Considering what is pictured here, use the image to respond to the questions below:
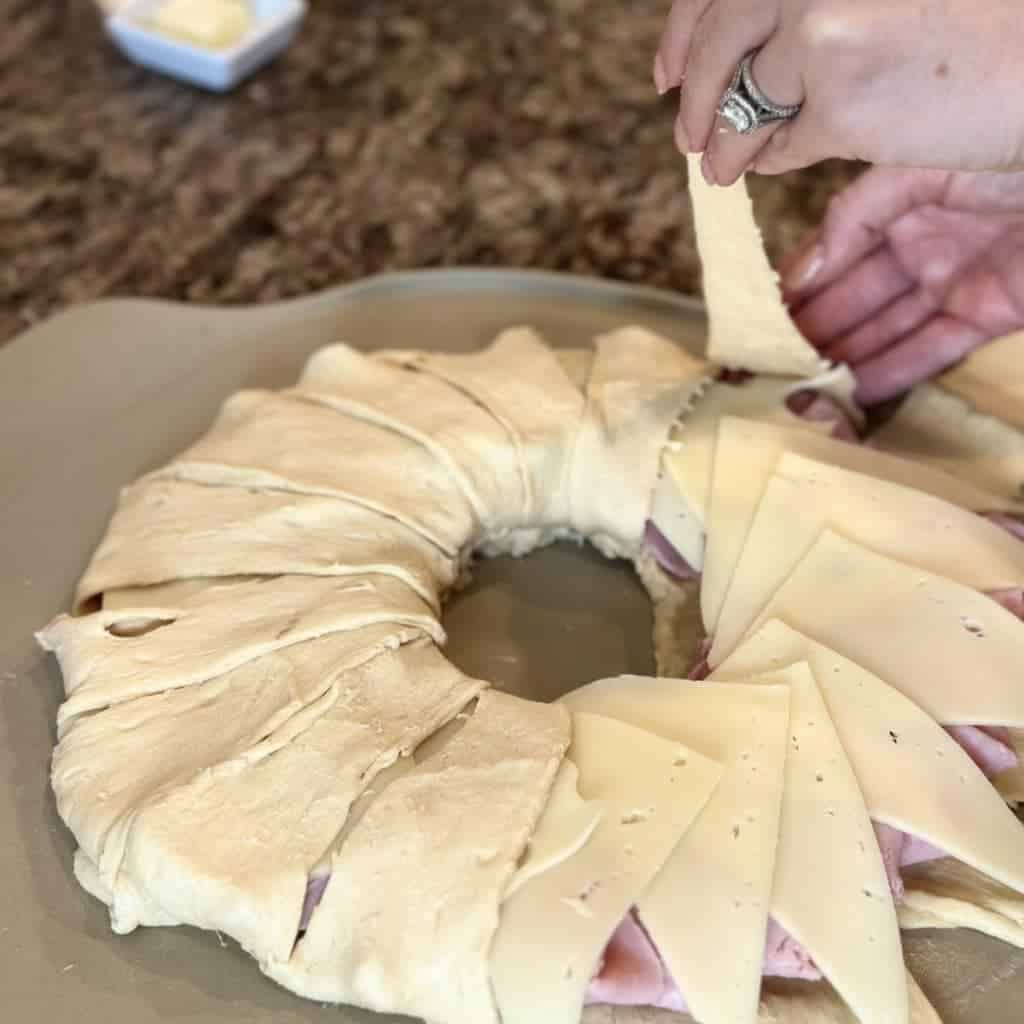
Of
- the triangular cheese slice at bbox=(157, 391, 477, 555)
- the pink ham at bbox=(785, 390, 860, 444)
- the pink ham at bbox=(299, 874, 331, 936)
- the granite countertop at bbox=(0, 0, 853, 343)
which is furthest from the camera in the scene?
the granite countertop at bbox=(0, 0, 853, 343)

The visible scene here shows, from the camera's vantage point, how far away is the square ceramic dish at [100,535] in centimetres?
138

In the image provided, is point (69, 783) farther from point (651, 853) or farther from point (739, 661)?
point (739, 661)

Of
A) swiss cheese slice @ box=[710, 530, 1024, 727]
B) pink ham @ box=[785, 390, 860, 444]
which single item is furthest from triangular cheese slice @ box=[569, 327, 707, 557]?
swiss cheese slice @ box=[710, 530, 1024, 727]

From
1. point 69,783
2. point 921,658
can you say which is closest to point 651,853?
point 921,658

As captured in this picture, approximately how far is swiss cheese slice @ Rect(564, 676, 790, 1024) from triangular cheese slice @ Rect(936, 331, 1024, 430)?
80 cm

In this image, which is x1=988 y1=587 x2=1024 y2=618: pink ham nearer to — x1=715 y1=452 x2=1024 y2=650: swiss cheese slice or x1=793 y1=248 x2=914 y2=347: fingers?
x1=715 y1=452 x2=1024 y2=650: swiss cheese slice

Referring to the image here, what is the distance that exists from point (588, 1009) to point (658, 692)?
1.23 feet

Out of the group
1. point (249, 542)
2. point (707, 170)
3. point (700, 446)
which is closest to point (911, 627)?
point (700, 446)

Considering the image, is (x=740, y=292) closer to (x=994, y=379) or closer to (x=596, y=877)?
(x=994, y=379)

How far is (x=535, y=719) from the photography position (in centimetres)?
142

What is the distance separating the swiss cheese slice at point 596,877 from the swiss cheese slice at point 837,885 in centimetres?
11

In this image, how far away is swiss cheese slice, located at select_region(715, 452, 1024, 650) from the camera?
5.22 ft

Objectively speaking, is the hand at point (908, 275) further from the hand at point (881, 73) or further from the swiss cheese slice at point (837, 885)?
the swiss cheese slice at point (837, 885)

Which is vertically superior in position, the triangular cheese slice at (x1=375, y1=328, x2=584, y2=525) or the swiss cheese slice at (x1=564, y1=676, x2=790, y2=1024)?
the triangular cheese slice at (x1=375, y1=328, x2=584, y2=525)
